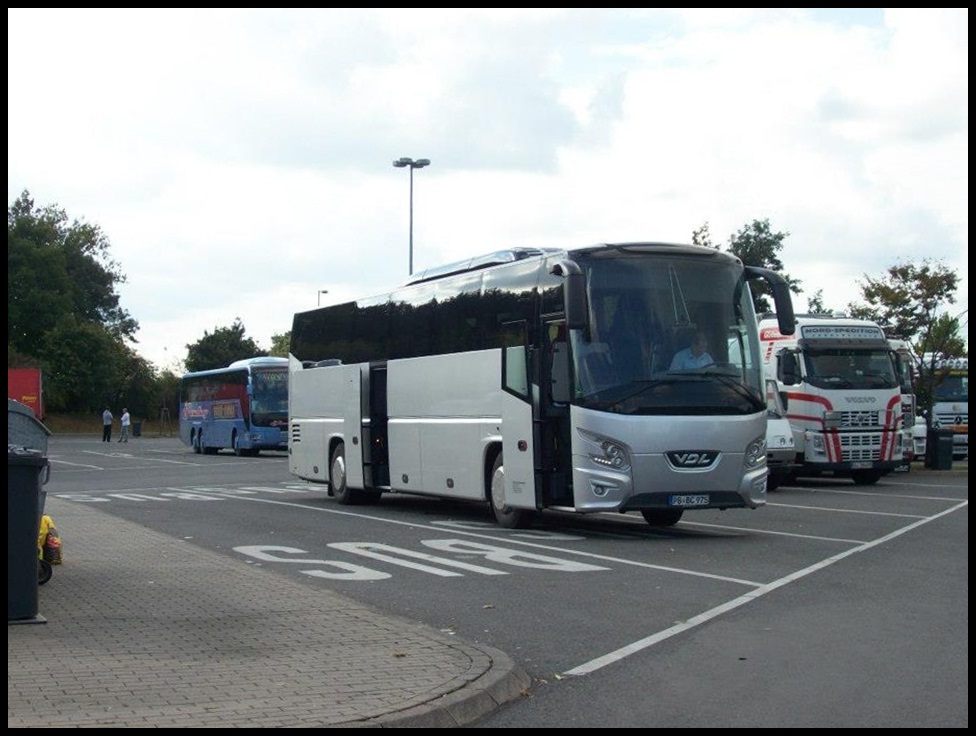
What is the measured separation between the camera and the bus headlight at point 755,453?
17.2 meters

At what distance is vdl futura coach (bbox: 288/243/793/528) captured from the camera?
16.7 meters

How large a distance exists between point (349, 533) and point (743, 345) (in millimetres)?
5660

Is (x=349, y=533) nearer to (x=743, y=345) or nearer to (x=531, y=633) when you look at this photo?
(x=743, y=345)

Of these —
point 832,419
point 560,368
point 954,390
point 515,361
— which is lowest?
point 832,419

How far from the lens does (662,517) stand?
19438 millimetres

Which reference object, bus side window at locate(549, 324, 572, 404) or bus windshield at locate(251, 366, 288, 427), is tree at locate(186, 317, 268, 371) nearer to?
bus windshield at locate(251, 366, 288, 427)

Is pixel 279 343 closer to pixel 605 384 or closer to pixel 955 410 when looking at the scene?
pixel 955 410

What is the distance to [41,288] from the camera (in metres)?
99.8

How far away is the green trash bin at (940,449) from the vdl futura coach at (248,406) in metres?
23.2

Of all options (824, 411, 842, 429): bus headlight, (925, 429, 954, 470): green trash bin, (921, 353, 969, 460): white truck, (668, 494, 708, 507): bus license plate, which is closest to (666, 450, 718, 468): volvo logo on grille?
(668, 494, 708, 507): bus license plate

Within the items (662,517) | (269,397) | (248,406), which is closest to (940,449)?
(662,517)

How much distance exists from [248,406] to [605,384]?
35806 mm

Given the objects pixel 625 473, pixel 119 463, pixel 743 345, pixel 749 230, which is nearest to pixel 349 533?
pixel 625 473

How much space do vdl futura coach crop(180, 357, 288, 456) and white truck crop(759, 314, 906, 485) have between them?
25515mm
